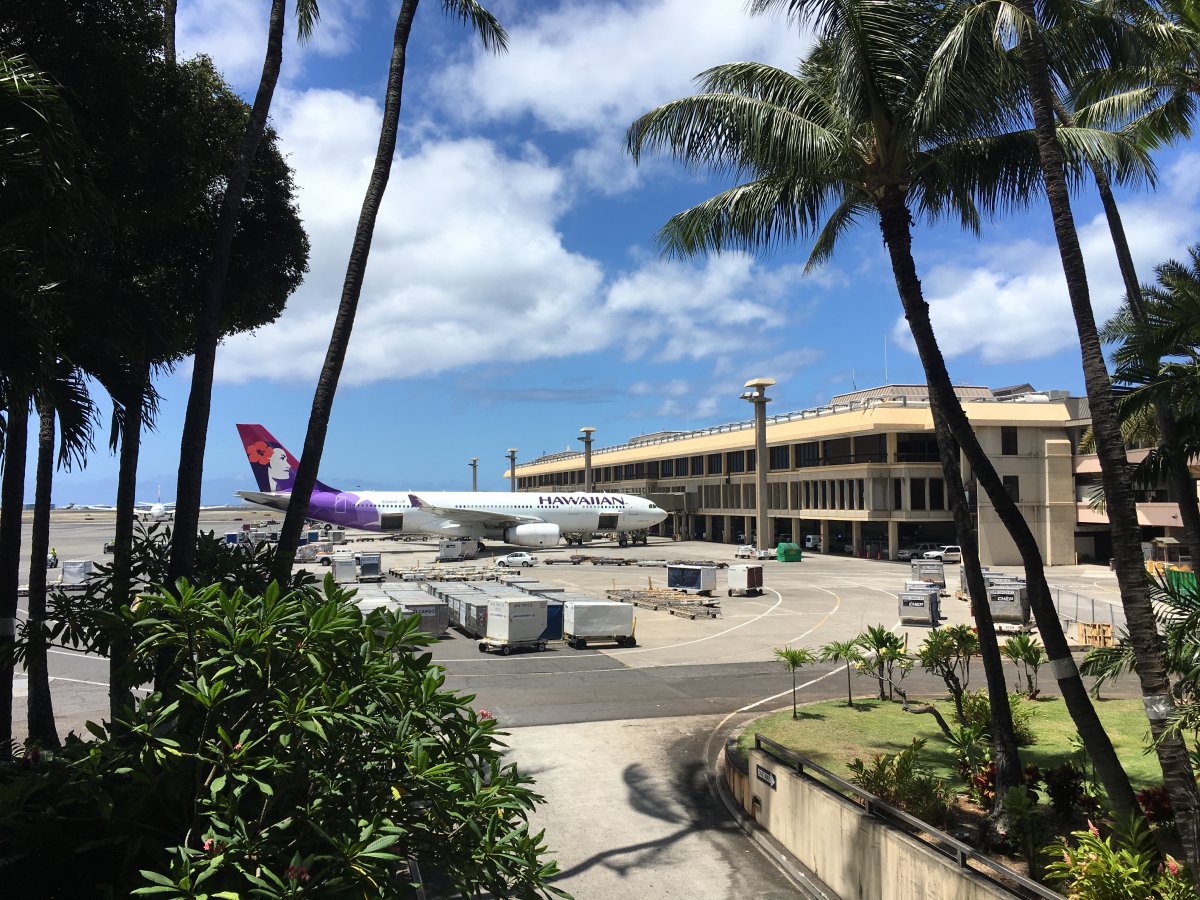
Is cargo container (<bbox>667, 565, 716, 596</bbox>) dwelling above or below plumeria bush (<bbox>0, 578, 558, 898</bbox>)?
below

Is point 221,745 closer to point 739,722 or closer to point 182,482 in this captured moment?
point 182,482

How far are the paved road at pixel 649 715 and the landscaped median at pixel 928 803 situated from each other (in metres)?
0.80

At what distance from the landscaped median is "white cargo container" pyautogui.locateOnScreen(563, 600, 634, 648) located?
9.04 m

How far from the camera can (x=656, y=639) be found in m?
26.9

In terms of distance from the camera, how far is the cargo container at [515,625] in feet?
78.6

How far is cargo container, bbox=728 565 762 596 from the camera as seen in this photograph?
1512 inches

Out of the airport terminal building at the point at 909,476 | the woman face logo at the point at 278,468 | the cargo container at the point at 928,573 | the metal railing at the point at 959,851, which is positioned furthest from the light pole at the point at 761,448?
the metal railing at the point at 959,851

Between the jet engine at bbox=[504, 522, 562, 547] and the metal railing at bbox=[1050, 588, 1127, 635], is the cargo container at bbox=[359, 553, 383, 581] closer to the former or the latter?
the jet engine at bbox=[504, 522, 562, 547]

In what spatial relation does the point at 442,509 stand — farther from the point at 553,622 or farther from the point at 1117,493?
the point at 1117,493

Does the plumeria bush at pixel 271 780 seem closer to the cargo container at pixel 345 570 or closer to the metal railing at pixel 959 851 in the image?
the metal railing at pixel 959 851

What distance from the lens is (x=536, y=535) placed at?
5816 centimetres

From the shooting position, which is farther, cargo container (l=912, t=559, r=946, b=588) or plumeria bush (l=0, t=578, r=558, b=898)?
cargo container (l=912, t=559, r=946, b=588)

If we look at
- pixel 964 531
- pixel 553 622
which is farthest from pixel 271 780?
pixel 553 622

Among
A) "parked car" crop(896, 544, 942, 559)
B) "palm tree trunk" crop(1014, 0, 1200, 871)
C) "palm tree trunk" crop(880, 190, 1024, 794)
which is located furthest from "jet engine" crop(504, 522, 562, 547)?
"palm tree trunk" crop(1014, 0, 1200, 871)
